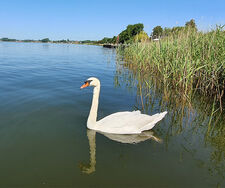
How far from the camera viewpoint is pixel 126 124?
176 inches

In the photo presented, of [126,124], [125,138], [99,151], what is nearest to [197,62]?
[126,124]

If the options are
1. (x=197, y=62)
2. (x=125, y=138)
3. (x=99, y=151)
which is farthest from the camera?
(x=197, y=62)

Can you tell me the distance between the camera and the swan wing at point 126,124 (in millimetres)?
4441

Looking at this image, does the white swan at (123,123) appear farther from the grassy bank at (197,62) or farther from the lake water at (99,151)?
the grassy bank at (197,62)

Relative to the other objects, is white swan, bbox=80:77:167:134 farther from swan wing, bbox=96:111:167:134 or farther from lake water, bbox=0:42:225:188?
lake water, bbox=0:42:225:188

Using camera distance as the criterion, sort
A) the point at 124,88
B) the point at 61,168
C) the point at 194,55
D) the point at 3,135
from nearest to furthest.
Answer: the point at 61,168
the point at 3,135
the point at 194,55
the point at 124,88

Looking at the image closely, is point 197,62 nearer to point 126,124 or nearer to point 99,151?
point 126,124

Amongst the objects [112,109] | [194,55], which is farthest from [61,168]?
[194,55]

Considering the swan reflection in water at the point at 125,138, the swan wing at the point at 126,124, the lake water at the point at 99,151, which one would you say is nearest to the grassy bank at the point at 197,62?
the lake water at the point at 99,151

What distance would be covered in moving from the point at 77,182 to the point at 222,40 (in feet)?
21.8

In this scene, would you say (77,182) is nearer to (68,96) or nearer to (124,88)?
(68,96)

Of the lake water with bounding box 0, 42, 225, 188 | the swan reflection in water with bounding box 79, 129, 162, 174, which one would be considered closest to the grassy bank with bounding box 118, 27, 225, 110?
the lake water with bounding box 0, 42, 225, 188

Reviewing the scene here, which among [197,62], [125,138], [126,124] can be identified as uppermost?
[197,62]

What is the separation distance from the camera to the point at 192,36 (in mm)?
7266
